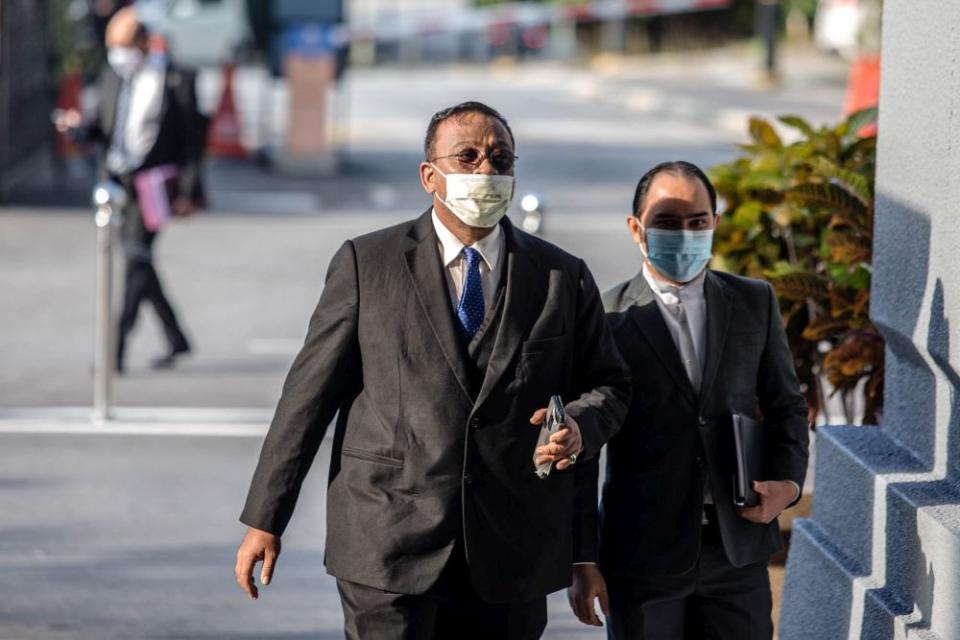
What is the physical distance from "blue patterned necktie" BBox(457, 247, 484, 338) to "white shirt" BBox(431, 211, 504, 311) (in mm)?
13

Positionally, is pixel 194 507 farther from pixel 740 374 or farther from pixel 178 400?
pixel 740 374

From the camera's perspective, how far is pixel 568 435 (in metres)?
3.99

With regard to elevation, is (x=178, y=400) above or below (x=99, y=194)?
below

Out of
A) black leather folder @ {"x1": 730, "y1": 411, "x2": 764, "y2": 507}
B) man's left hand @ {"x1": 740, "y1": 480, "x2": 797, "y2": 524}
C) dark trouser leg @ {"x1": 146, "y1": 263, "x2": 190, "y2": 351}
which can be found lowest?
dark trouser leg @ {"x1": 146, "y1": 263, "x2": 190, "y2": 351}

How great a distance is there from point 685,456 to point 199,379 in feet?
22.3

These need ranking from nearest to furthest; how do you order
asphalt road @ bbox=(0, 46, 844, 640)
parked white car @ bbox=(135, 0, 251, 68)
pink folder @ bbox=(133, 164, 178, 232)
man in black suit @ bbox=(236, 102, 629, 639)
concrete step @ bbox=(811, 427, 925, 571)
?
man in black suit @ bbox=(236, 102, 629, 639), concrete step @ bbox=(811, 427, 925, 571), asphalt road @ bbox=(0, 46, 844, 640), pink folder @ bbox=(133, 164, 178, 232), parked white car @ bbox=(135, 0, 251, 68)

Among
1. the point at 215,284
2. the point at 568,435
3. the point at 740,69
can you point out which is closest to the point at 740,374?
the point at 568,435

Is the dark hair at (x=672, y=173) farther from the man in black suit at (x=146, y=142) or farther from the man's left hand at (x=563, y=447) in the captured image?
the man in black suit at (x=146, y=142)

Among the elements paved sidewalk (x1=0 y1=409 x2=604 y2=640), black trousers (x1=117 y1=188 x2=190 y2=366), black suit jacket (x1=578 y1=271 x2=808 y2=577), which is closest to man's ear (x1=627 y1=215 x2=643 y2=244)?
black suit jacket (x1=578 y1=271 x2=808 y2=577)

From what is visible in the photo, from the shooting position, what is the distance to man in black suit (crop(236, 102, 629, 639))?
13.4ft

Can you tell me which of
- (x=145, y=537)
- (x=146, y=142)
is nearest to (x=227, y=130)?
(x=146, y=142)

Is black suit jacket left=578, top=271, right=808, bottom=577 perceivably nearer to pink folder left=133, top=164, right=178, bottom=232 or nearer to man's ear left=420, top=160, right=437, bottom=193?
man's ear left=420, top=160, right=437, bottom=193

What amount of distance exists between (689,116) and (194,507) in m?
23.7

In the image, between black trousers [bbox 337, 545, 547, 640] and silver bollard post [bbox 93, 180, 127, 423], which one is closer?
black trousers [bbox 337, 545, 547, 640]
